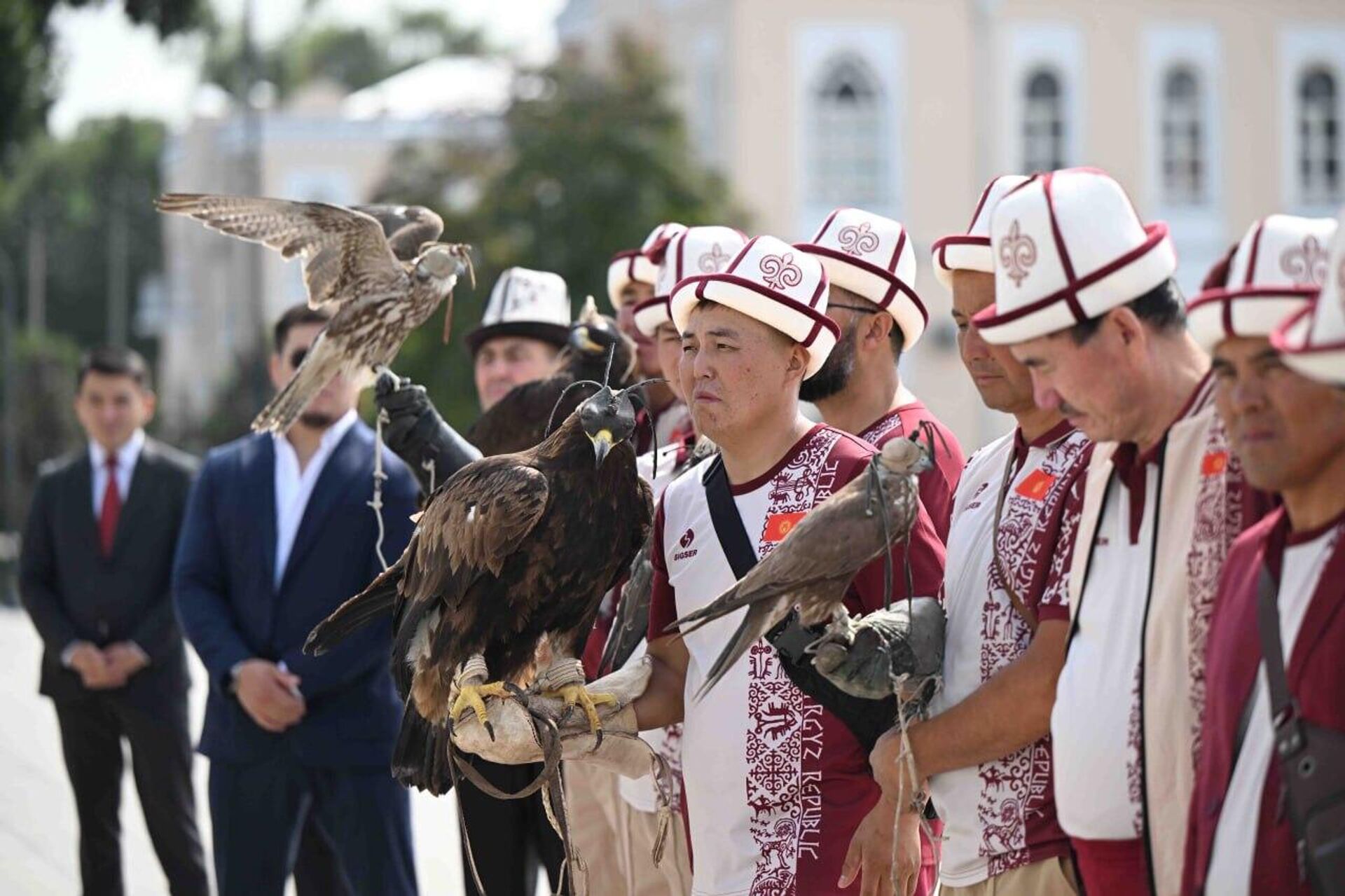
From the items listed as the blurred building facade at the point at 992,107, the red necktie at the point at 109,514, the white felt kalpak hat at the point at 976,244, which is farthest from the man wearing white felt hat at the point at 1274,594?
the blurred building facade at the point at 992,107

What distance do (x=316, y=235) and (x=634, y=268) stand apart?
120cm

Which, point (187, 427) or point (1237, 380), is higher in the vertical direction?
point (1237, 380)

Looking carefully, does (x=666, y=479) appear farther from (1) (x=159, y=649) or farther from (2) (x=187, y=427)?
(2) (x=187, y=427)

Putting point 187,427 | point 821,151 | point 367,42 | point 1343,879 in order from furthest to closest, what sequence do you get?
point 367,42 < point 187,427 < point 821,151 < point 1343,879

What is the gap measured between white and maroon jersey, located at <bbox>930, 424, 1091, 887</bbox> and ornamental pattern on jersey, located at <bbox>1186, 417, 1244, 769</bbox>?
49cm

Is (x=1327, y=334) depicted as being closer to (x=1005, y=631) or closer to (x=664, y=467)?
(x=1005, y=631)

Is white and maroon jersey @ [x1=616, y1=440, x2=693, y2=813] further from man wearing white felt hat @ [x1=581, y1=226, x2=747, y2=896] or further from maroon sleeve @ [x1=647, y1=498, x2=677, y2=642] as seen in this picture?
maroon sleeve @ [x1=647, y1=498, x2=677, y2=642]

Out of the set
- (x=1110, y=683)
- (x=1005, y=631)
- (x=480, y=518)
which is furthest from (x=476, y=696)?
(x=1110, y=683)

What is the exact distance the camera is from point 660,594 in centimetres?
476

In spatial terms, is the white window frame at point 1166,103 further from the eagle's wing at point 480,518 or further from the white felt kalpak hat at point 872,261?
the eagle's wing at point 480,518

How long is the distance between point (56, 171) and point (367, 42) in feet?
44.3

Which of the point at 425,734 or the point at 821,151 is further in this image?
the point at 821,151

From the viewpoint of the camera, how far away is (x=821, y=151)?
3653 centimetres

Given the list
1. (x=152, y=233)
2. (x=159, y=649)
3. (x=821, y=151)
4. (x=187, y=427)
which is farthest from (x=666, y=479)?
(x=152, y=233)
